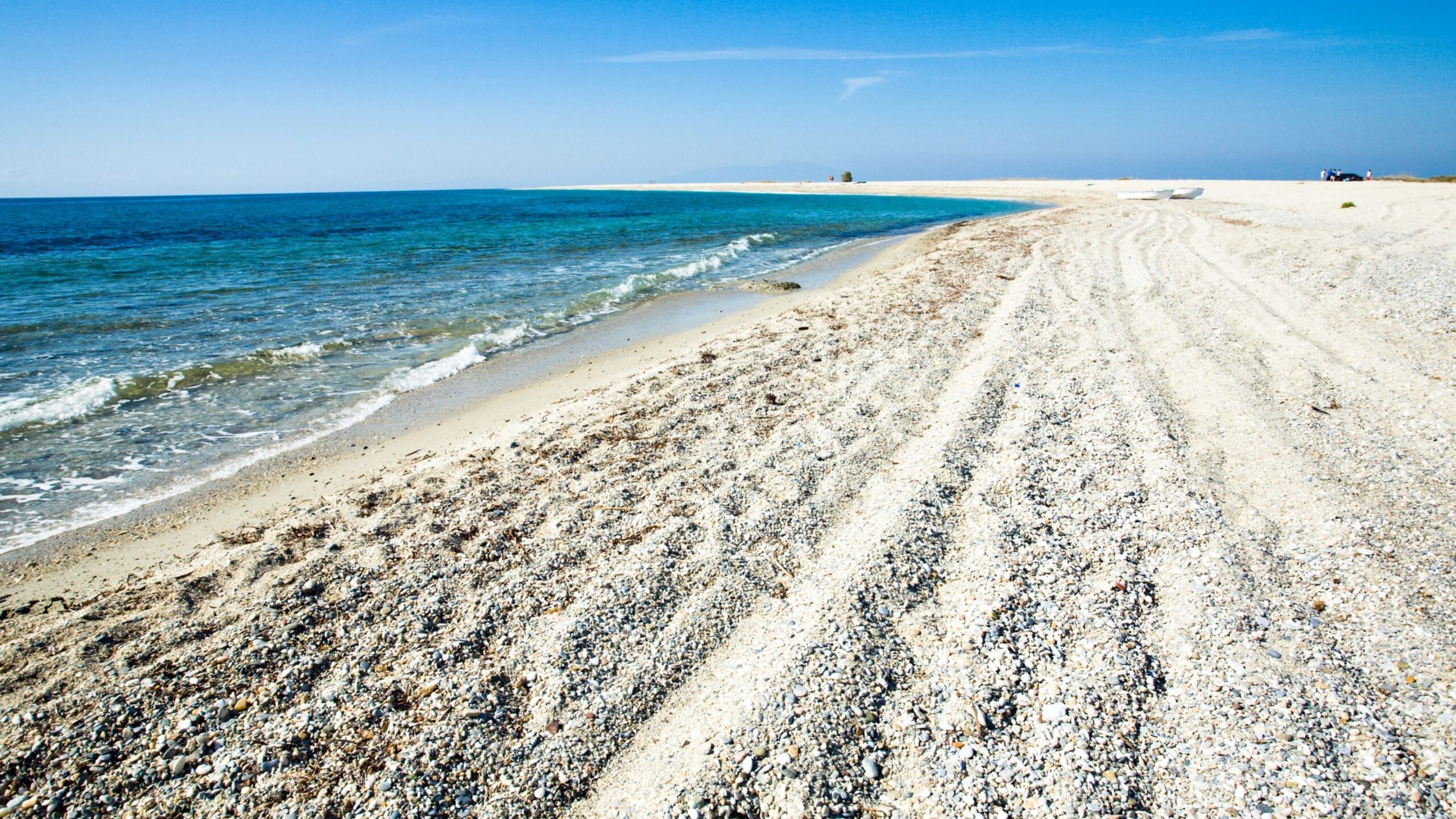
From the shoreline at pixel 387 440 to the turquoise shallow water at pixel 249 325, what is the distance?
0.28 m

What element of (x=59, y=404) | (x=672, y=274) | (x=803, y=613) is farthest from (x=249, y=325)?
(x=803, y=613)

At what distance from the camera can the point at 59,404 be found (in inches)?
298

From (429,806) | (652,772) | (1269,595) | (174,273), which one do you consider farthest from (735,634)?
(174,273)

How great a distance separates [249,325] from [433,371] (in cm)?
567

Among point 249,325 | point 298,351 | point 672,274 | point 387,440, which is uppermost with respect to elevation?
point 672,274

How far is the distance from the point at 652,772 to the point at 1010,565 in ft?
7.40

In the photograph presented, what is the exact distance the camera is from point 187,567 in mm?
4355

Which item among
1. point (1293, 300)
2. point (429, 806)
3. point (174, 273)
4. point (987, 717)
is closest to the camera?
point (429, 806)

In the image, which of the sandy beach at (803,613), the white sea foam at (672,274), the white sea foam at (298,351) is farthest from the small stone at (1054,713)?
the white sea foam at (672,274)

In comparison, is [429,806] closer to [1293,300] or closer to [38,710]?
[38,710]

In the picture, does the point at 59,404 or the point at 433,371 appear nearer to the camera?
the point at 59,404

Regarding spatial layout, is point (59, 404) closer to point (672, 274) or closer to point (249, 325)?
point (249, 325)

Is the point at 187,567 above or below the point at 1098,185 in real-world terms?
below

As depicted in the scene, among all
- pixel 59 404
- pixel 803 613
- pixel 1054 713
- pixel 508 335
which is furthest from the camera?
pixel 508 335
